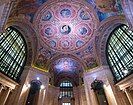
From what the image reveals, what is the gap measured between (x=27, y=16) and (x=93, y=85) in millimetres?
9443

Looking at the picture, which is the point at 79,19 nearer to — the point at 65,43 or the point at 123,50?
the point at 65,43

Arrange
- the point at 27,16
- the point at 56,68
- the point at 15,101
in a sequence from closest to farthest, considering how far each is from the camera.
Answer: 1. the point at 15,101
2. the point at 27,16
3. the point at 56,68

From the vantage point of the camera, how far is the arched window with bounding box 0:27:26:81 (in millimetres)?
13190

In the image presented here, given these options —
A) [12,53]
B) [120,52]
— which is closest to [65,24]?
[12,53]

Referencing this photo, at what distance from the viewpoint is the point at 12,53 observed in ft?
47.9

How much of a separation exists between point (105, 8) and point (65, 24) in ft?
14.9

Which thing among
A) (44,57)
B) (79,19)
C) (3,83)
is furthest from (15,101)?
(79,19)

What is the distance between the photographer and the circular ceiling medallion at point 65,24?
15.8 meters

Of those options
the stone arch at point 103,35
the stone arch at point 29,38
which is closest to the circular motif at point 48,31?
the stone arch at point 29,38

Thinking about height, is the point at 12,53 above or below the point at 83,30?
below

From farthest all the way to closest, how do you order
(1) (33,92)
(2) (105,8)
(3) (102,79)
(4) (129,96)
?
(3) (102,79) → (1) (33,92) → (2) (105,8) → (4) (129,96)

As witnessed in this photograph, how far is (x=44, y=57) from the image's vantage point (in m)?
17.6

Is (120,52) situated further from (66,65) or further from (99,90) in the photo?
(66,65)

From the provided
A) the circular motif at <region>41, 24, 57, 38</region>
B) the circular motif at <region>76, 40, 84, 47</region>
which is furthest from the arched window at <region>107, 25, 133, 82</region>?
the circular motif at <region>41, 24, 57, 38</region>
